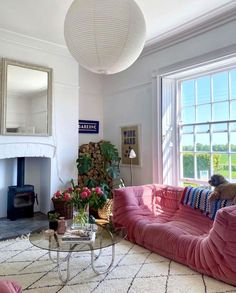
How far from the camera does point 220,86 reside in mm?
3461

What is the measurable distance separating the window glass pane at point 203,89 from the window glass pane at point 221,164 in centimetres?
80

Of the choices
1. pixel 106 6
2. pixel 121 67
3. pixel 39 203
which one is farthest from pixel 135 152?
pixel 106 6

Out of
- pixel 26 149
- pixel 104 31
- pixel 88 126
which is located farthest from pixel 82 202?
pixel 88 126

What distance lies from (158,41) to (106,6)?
2411mm

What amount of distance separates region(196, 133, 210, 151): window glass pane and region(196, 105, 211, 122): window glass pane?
0.22 m

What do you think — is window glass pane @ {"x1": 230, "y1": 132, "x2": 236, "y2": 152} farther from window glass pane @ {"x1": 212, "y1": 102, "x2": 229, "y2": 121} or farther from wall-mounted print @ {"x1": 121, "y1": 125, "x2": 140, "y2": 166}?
wall-mounted print @ {"x1": 121, "y1": 125, "x2": 140, "y2": 166}

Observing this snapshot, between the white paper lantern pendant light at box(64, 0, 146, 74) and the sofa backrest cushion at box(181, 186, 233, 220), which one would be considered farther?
the sofa backrest cushion at box(181, 186, 233, 220)

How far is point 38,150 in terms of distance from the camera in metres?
4.08

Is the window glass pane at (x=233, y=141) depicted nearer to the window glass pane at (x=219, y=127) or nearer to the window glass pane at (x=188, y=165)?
the window glass pane at (x=219, y=127)

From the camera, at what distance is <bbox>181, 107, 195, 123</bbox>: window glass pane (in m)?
3.80

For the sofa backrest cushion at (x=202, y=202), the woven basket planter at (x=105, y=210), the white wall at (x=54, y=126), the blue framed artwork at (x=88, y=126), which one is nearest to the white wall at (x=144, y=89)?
the blue framed artwork at (x=88, y=126)

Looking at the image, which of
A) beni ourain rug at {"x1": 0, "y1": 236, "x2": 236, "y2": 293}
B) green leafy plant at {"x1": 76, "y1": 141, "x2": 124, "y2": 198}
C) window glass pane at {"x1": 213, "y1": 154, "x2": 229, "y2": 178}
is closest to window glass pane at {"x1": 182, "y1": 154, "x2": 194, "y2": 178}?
window glass pane at {"x1": 213, "y1": 154, "x2": 229, "y2": 178}

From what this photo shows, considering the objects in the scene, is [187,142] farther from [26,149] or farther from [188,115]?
[26,149]

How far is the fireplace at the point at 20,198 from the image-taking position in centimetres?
390
